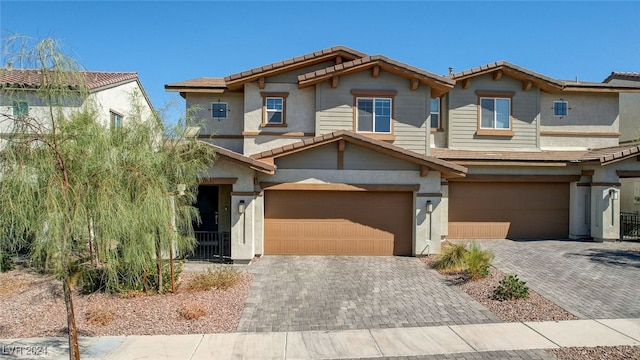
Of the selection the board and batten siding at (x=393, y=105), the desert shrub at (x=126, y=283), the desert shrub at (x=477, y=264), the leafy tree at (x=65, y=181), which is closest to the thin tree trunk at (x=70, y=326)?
the leafy tree at (x=65, y=181)

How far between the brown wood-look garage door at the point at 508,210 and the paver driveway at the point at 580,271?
807mm

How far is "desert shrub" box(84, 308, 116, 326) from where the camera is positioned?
730 centimetres

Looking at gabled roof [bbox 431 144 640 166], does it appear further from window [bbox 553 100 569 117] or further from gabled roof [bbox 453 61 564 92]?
gabled roof [bbox 453 61 564 92]

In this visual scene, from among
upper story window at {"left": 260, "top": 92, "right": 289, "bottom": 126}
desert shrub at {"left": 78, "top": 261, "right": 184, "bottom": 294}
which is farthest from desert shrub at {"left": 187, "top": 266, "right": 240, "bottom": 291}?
upper story window at {"left": 260, "top": 92, "right": 289, "bottom": 126}

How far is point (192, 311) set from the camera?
7.58 m

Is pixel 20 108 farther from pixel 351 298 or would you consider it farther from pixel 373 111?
pixel 373 111

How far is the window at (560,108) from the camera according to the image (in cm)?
1755

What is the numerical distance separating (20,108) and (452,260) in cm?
1078

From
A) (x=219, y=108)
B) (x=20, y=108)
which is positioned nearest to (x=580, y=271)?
(x=20, y=108)

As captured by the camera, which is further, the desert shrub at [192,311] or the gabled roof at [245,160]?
the gabled roof at [245,160]

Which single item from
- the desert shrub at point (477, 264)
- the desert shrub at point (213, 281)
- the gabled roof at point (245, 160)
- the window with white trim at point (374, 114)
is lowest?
the desert shrub at point (213, 281)

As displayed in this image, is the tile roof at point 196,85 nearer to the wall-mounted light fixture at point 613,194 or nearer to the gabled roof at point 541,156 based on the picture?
the gabled roof at point 541,156

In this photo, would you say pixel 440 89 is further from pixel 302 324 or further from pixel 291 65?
pixel 302 324

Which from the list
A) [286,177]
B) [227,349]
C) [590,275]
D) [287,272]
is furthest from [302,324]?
[590,275]
